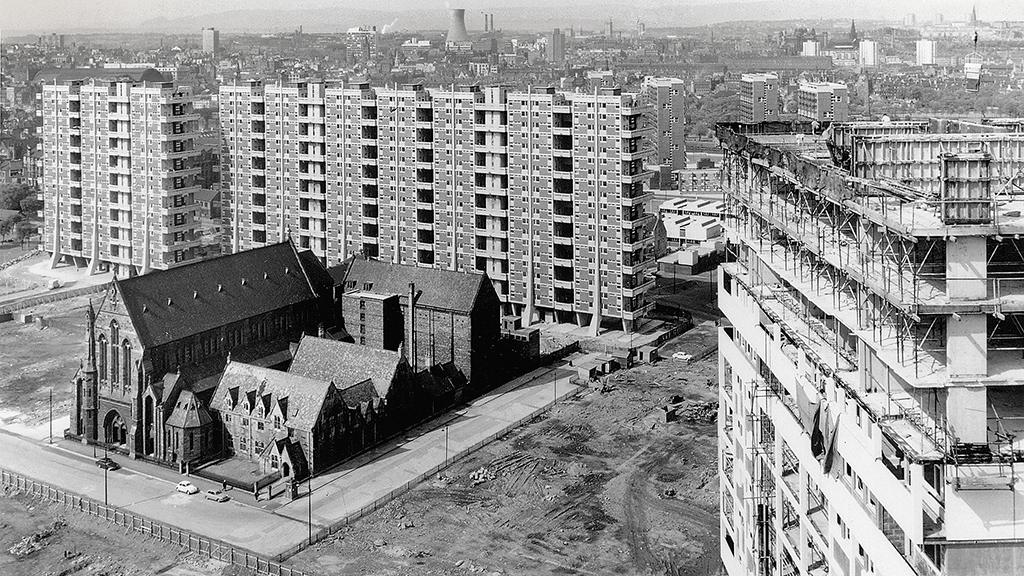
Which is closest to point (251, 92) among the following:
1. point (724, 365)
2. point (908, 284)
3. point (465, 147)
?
point (465, 147)

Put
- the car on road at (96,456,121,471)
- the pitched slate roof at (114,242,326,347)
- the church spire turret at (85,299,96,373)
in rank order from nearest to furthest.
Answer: the car on road at (96,456,121,471)
the pitched slate roof at (114,242,326,347)
the church spire turret at (85,299,96,373)

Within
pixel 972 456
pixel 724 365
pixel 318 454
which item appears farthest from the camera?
pixel 318 454

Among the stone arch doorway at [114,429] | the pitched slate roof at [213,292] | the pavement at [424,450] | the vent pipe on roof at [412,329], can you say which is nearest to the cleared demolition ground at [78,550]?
the pavement at [424,450]

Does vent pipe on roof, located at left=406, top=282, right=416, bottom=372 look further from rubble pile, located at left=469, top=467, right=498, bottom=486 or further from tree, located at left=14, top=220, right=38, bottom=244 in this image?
tree, located at left=14, top=220, right=38, bottom=244

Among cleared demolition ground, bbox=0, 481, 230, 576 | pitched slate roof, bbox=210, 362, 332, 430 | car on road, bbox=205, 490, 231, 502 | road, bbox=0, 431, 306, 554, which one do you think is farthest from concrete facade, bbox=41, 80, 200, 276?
cleared demolition ground, bbox=0, 481, 230, 576

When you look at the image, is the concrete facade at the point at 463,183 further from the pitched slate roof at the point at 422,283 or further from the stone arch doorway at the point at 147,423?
the stone arch doorway at the point at 147,423

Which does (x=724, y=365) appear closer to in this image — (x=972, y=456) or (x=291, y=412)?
(x=972, y=456)

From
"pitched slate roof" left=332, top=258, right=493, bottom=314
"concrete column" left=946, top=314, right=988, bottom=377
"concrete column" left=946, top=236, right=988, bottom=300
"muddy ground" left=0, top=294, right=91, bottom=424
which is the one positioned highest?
"concrete column" left=946, top=236, right=988, bottom=300
